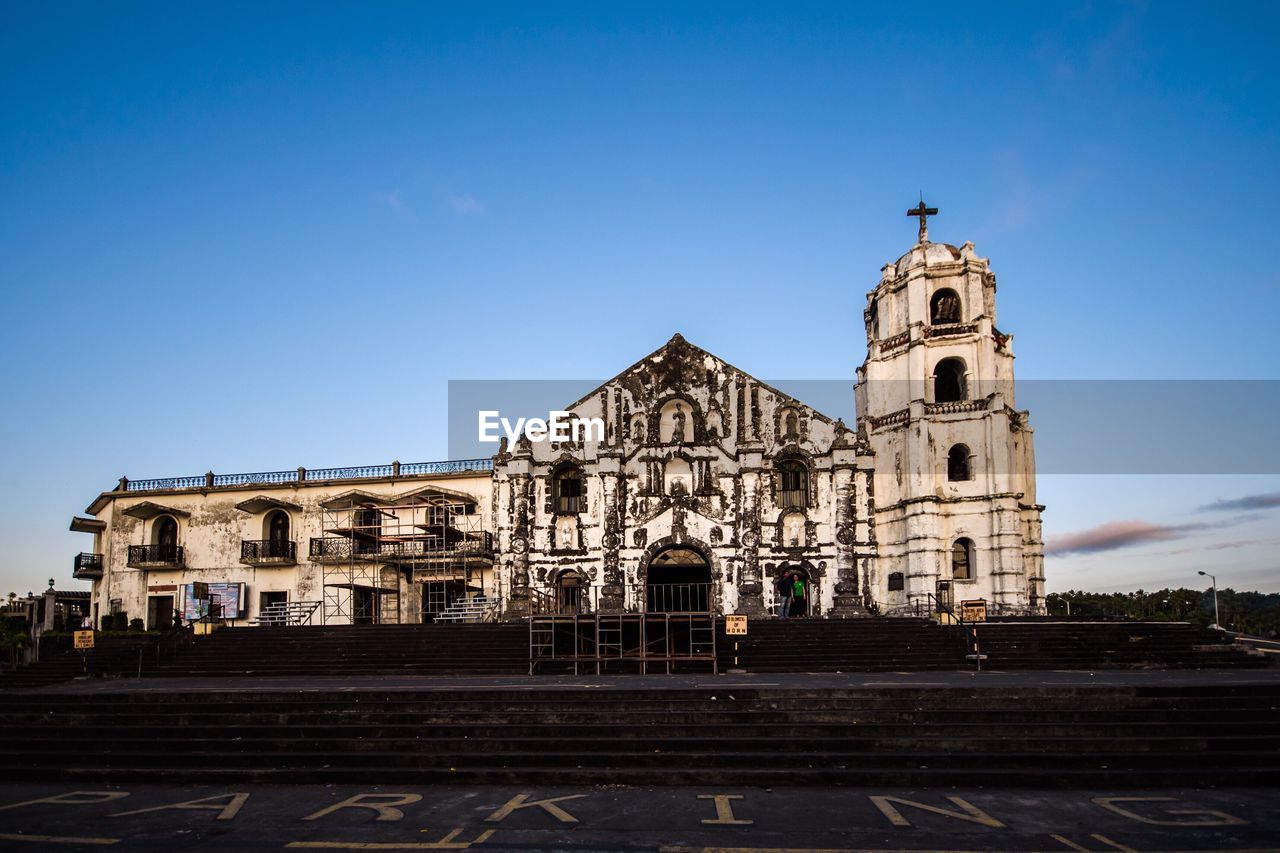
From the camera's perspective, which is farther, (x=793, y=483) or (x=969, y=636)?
(x=793, y=483)

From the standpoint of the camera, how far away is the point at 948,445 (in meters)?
33.2

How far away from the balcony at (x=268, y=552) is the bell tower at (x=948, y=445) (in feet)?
73.9

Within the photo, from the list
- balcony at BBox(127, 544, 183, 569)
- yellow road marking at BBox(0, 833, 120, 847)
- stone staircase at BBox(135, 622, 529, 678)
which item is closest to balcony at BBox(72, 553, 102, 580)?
balcony at BBox(127, 544, 183, 569)

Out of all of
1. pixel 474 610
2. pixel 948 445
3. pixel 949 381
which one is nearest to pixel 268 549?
pixel 474 610

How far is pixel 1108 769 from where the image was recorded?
11.9 metres

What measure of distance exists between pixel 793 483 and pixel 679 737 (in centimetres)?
2093

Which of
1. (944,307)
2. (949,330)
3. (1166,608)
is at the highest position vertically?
(944,307)

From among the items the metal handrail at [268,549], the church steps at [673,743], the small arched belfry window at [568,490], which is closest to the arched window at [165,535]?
the metal handrail at [268,549]

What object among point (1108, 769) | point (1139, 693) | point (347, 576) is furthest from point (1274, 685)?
point (347, 576)

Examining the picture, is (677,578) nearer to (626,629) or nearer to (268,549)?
(626,629)

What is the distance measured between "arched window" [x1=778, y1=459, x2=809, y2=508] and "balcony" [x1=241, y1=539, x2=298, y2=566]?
19.5 meters

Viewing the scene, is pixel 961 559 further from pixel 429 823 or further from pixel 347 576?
pixel 429 823

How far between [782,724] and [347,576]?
2710 centimetres

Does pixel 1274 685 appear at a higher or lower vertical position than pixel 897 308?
lower
